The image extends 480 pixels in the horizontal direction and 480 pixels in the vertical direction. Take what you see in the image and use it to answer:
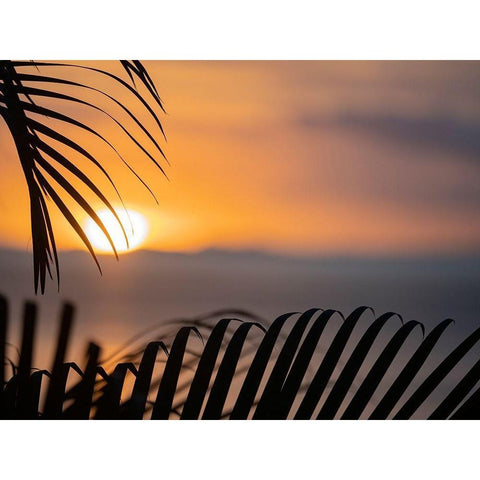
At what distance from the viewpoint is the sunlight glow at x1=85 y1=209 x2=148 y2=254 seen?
8.19 ft

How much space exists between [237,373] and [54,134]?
97 centimetres

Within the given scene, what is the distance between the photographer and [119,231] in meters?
2.50

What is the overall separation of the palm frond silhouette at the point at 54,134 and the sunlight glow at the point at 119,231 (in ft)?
0.05

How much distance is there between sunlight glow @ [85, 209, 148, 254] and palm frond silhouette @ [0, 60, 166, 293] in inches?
0.6
